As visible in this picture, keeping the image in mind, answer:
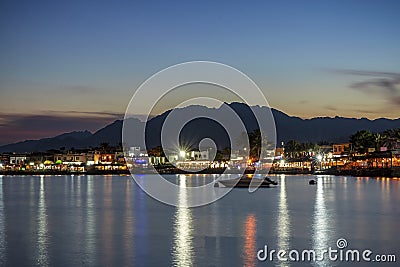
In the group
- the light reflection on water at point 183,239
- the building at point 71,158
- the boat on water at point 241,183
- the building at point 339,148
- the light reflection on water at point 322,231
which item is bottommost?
the light reflection on water at point 322,231

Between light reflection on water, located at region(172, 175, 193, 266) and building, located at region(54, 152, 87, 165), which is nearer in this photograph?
light reflection on water, located at region(172, 175, 193, 266)

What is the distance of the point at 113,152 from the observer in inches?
7185

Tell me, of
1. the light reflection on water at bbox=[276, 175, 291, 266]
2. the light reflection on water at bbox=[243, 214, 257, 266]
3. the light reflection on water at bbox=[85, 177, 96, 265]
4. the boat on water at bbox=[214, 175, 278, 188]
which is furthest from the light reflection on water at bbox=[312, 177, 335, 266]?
the boat on water at bbox=[214, 175, 278, 188]

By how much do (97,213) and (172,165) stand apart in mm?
142988

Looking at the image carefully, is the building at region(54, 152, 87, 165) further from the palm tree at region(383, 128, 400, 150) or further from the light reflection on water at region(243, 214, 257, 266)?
the light reflection on water at region(243, 214, 257, 266)

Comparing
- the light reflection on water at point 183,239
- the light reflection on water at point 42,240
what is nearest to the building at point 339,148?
the light reflection on water at point 183,239

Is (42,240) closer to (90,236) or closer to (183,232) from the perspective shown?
(90,236)

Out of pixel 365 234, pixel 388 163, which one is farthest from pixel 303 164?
pixel 365 234

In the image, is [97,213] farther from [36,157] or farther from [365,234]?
[36,157]

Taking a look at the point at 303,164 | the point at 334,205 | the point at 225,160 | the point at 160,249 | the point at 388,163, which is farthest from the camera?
the point at 225,160

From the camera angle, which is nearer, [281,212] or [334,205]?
[281,212]

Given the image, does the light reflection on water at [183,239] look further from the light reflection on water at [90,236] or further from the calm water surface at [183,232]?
the light reflection on water at [90,236]

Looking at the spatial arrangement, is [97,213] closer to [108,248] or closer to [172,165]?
[108,248]

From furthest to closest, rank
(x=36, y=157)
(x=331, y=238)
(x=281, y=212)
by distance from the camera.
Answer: (x=36, y=157)
(x=281, y=212)
(x=331, y=238)
